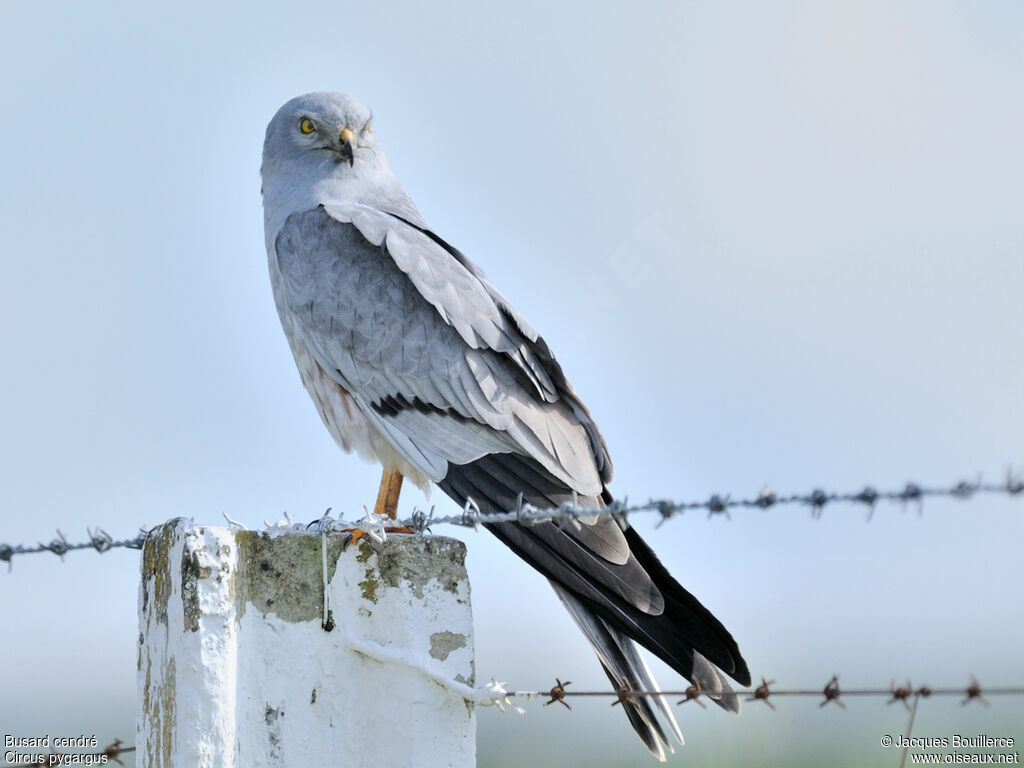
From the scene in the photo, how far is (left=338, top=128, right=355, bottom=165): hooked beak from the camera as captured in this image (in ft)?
21.2

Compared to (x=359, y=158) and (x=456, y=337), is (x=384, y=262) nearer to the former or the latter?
(x=456, y=337)

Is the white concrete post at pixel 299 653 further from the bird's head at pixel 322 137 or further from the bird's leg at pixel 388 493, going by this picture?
the bird's head at pixel 322 137

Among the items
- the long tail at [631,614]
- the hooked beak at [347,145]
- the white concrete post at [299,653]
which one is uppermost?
the hooked beak at [347,145]

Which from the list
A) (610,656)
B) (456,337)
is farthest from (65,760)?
(456,337)

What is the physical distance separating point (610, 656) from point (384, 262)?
7.47 ft

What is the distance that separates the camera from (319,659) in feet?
10.1

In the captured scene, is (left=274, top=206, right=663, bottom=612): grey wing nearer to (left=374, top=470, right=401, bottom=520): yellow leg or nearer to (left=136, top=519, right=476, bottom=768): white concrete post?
(left=374, top=470, right=401, bottom=520): yellow leg

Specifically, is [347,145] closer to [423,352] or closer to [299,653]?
[423,352]

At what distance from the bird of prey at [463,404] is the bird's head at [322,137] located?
0.08m

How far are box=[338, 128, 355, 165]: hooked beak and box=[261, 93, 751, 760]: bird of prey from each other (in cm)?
2

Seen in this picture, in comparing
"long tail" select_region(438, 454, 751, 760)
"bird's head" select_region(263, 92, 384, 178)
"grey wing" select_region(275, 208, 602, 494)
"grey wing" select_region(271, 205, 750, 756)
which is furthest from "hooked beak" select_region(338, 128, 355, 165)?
"long tail" select_region(438, 454, 751, 760)

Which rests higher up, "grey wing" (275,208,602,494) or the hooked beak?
the hooked beak

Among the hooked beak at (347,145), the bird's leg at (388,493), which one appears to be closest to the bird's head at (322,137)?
the hooked beak at (347,145)

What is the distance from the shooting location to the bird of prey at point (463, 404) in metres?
4.15
